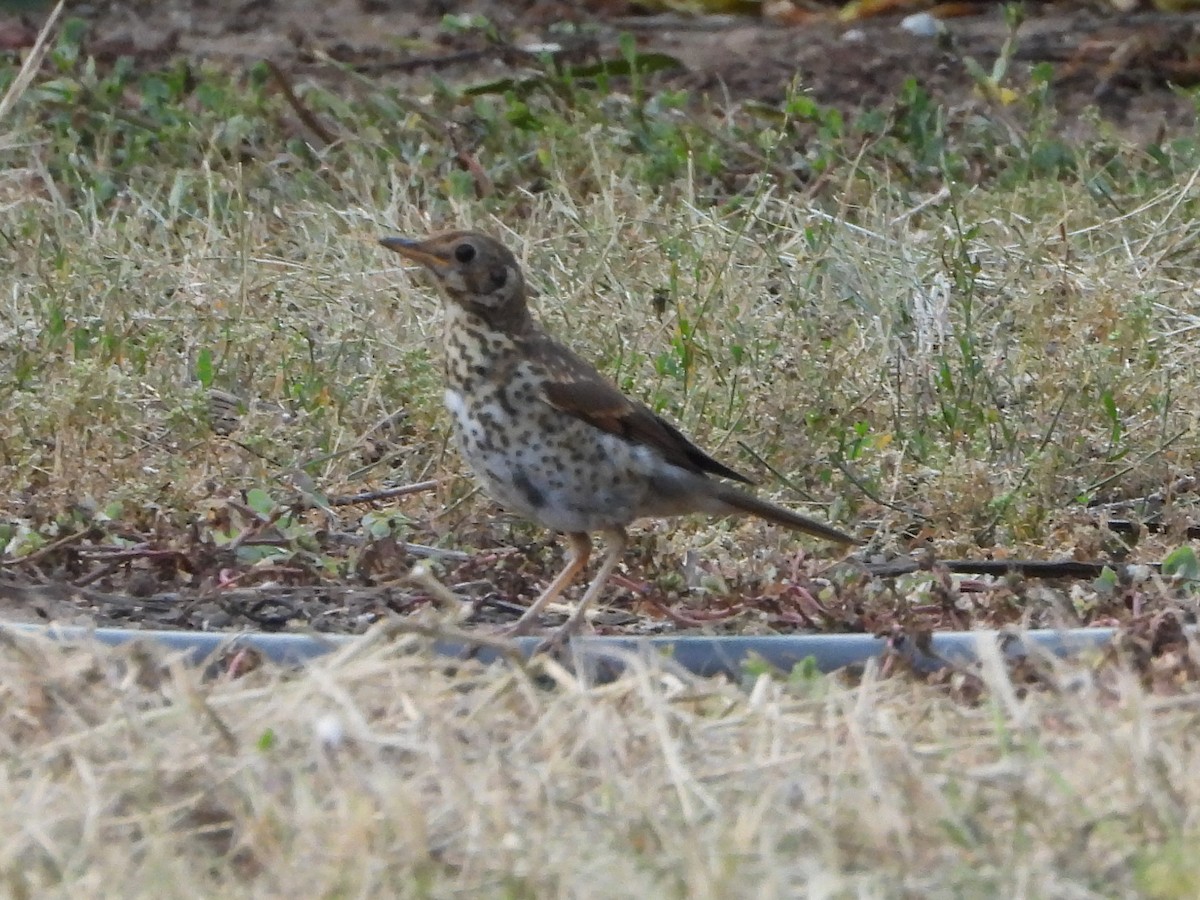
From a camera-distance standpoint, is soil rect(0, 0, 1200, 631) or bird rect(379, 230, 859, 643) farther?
soil rect(0, 0, 1200, 631)

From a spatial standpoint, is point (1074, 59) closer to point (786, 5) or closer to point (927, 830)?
point (786, 5)

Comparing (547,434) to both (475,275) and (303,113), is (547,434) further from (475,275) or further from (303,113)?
(303,113)

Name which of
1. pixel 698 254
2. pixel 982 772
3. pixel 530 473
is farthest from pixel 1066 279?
pixel 982 772

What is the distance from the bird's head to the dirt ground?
3.97 metres

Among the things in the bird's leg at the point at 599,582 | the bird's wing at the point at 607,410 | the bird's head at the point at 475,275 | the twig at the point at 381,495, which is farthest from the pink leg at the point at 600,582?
the twig at the point at 381,495

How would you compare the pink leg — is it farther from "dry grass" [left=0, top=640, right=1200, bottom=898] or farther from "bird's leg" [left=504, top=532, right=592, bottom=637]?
"dry grass" [left=0, top=640, right=1200, bottom=898]

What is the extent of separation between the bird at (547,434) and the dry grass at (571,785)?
106 cm

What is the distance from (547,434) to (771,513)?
54 centimetres

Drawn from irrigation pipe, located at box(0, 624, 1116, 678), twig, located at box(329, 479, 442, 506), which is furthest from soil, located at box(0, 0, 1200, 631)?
irrigation pipe, located at box(0, 624, 1116, 678)

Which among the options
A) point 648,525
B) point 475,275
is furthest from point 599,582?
point 648,525

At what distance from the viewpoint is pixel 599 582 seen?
5195mm

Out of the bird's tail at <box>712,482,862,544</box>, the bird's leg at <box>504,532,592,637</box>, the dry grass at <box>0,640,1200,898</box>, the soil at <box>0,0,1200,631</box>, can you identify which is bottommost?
A: the bird's leg at <box>504,532,592,637</box>

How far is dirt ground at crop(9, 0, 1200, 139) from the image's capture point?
10.1 meters

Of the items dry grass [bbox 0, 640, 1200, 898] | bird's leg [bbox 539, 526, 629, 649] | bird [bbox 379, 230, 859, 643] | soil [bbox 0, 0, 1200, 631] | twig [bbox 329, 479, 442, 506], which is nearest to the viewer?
dry grass [bbox 0, 640, 1200, 898]
